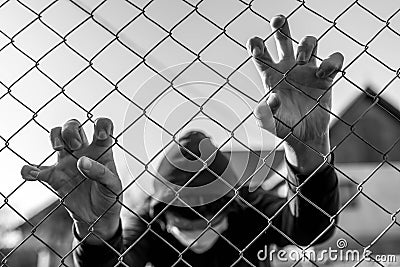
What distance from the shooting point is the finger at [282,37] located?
4.82 feet

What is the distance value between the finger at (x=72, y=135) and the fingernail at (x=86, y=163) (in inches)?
3.0

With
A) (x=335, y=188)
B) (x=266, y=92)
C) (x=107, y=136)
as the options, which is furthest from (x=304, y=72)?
(x=107, y=136)

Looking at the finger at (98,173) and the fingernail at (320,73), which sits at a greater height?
the fingernail at (320,73)

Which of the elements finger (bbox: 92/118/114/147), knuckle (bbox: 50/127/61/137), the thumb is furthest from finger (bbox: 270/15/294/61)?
knuckle (bbox: 50/127/61/137)

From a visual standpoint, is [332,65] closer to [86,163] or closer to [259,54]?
[259,54]

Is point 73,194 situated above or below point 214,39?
below

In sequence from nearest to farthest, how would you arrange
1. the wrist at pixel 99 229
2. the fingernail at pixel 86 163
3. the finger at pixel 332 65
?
the fingernail at pixel 86 163 → the finger at pixel 332 65 → the wrist at pixel 99 229

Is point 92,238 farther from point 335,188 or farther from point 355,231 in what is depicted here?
point 355,231

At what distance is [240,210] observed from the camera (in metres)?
2.22

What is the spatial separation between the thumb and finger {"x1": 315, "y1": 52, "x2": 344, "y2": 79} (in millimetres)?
125

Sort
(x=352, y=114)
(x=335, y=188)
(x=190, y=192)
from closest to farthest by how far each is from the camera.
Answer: (x=335, y=188)
(x=190, y=192)
(x=352, y=114)

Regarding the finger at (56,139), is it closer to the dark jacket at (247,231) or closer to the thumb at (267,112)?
the dark jacket at (247,231)

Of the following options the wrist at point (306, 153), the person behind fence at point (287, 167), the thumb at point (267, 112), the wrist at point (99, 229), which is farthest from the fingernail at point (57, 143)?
the wrist at point (306, 153)

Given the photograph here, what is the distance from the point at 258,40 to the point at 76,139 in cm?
48
